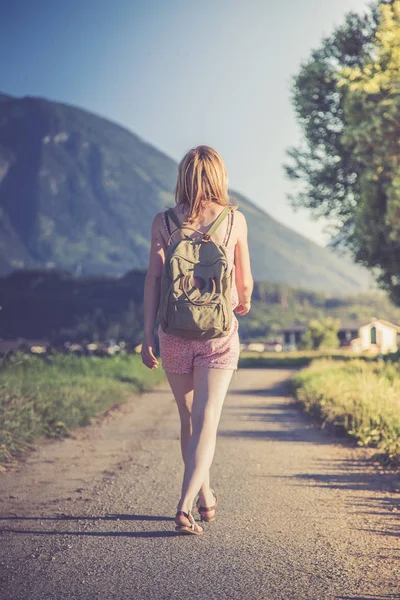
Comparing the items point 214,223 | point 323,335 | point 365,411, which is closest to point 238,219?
point 214,223

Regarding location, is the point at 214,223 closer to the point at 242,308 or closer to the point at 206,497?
the point at 242,308

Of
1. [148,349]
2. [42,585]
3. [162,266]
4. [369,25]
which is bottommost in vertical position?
[42,585]

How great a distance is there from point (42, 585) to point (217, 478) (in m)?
3.17

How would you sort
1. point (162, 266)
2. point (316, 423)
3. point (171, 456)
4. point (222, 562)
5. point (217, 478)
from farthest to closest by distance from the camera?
point (316, 423)
point (171, 456)
point (217, 478)
point (162, 266)
point (222, 562)

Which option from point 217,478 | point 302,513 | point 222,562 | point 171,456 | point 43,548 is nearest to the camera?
point 222,562

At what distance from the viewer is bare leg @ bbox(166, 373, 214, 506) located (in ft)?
14.8

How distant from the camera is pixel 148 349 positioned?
4.45 m

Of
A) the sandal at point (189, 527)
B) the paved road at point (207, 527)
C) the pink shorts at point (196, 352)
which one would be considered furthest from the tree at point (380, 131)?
the sandal at point (189, 527)

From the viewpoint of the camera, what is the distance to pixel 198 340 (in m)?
4.30

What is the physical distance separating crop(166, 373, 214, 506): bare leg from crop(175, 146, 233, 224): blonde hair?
3.11 feet

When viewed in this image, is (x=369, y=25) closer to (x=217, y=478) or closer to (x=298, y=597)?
(x=217, y=478)

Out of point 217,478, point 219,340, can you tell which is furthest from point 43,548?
point 217,478

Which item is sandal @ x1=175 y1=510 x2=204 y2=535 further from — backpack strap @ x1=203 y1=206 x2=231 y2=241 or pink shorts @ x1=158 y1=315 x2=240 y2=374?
backpack strap @ x1=203 y1=206 x2=231 y2=241

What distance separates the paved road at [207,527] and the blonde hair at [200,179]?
1.93 meters
